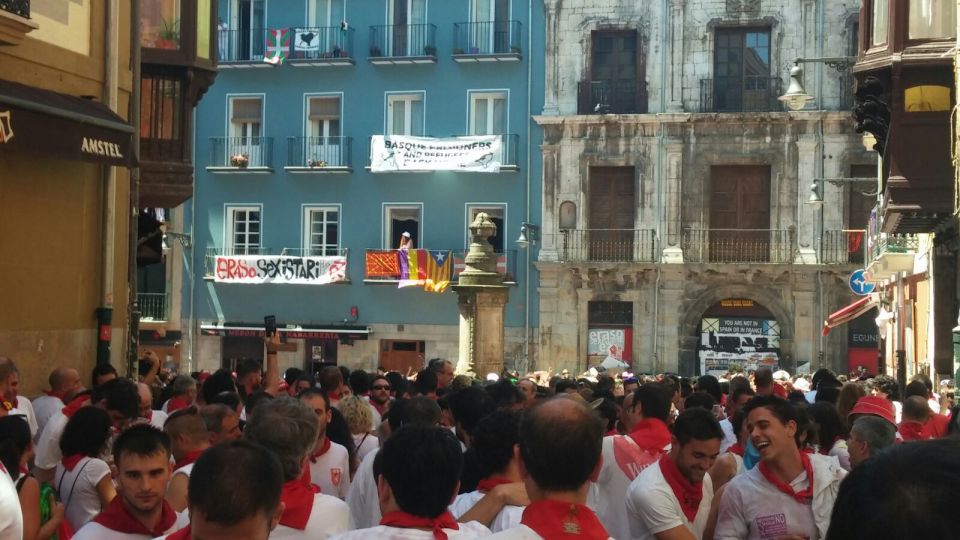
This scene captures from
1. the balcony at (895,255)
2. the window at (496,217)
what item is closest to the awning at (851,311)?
the balcony at (895,255)

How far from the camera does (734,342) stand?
37.2 meters

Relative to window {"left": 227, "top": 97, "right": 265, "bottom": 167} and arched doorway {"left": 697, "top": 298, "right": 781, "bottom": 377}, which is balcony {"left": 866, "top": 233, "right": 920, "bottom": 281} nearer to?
arched doorway {"left": 697, "top": 298, "right": 781, "bottom": 377}

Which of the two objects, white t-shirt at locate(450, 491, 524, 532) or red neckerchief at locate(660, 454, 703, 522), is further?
red neckerchief at locate(660, 454, 703, 522)

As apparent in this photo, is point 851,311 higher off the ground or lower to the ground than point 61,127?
lower

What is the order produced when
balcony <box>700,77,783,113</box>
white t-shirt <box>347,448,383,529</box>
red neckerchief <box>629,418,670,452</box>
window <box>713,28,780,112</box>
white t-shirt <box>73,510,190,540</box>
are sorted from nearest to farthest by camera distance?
white t-shirt <box>73,510,190,540</box>, white t-shirt <box>347,448,383,529</box>, red neckerchief <box>629,418,670,452</box>, balcony <box>700,77,783,113</box>, window <box>713,28,780,112</box>

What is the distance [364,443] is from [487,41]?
3126 cm

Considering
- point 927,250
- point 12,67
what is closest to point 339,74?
point 927,250

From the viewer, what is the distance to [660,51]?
37.8 meters

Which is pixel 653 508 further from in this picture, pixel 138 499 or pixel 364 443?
pixel 364 443

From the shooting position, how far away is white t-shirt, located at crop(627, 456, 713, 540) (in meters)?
6.12

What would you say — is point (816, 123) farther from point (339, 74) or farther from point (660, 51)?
point (339, 74)

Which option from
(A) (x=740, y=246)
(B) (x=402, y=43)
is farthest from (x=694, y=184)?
(B) (x=402, y=43)

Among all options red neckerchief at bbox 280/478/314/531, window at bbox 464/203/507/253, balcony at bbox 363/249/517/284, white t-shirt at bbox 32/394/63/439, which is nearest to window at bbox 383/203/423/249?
balcony at bbox 363/249/517/284

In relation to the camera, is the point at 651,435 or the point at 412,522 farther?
the point at 651,435
